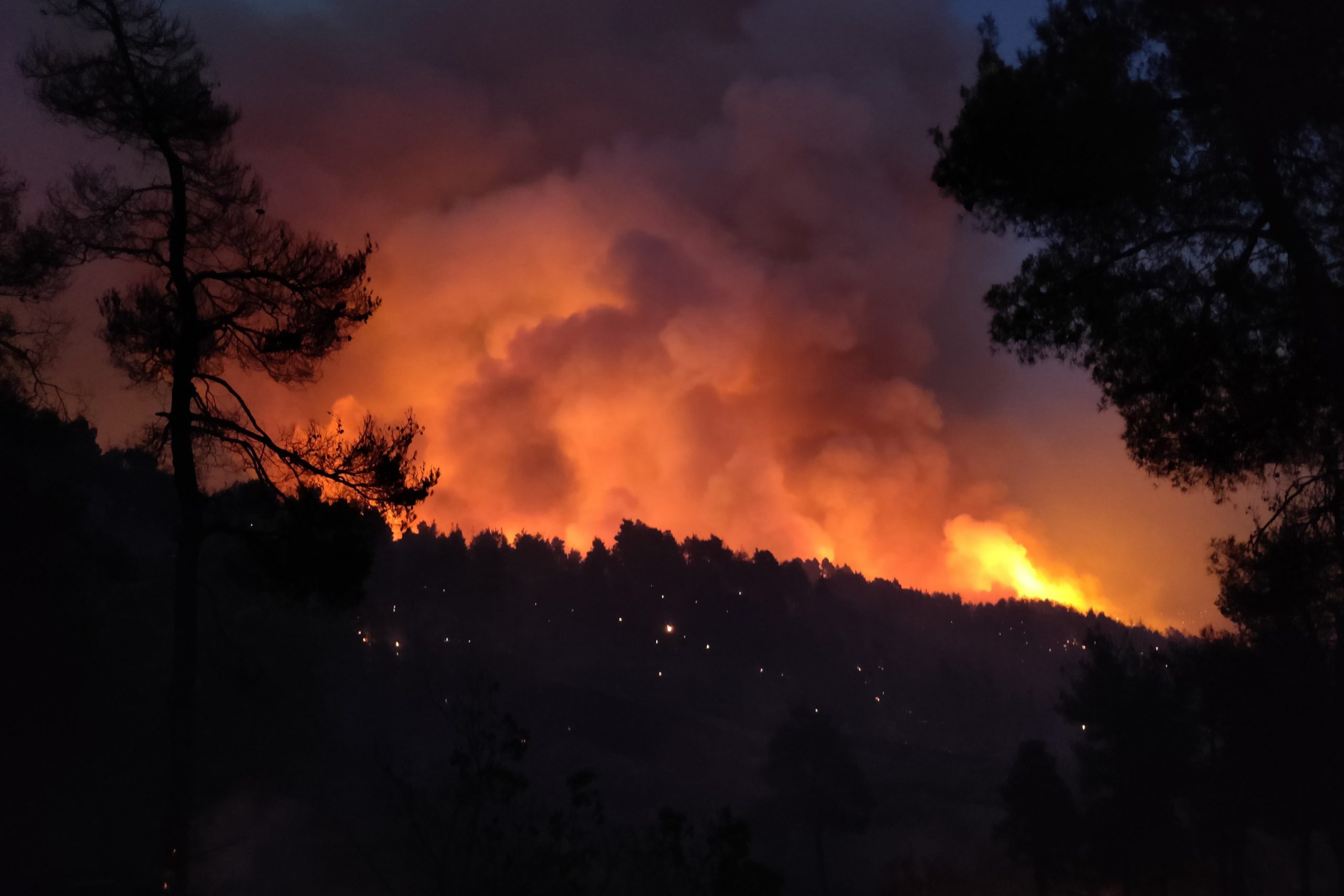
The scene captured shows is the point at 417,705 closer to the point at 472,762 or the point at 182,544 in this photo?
the point at 472,762

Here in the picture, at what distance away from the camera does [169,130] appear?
36.2 feet

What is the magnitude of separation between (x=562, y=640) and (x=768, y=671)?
31477 millimetres

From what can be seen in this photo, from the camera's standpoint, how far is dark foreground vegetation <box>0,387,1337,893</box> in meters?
12.6

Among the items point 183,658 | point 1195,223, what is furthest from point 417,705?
point 1195,223

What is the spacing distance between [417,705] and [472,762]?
3946 centimetres

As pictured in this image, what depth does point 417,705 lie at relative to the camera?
62.8 meters

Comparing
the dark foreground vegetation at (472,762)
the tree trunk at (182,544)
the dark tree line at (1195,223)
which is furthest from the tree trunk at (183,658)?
the dark tree line at (1195,223)

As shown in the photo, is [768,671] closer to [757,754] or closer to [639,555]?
Answer: [639,555]

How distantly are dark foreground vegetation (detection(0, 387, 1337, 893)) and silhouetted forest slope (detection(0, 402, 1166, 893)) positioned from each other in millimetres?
133

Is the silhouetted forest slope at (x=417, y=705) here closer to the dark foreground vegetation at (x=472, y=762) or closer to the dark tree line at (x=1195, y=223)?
the dark foreground vegetation at (x=472, y=762)

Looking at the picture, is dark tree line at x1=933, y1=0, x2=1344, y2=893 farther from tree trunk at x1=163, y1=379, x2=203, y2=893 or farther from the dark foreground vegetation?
tree trunk at x1=163, y1=379, x2=203, y2=893

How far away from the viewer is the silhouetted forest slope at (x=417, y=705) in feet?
43.1

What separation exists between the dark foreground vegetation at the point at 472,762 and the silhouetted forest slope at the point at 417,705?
13 centimetres

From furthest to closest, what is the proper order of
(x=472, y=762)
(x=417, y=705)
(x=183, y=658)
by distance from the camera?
(x=417, y=705), (x=472, y=762), (x=183, y=658)
